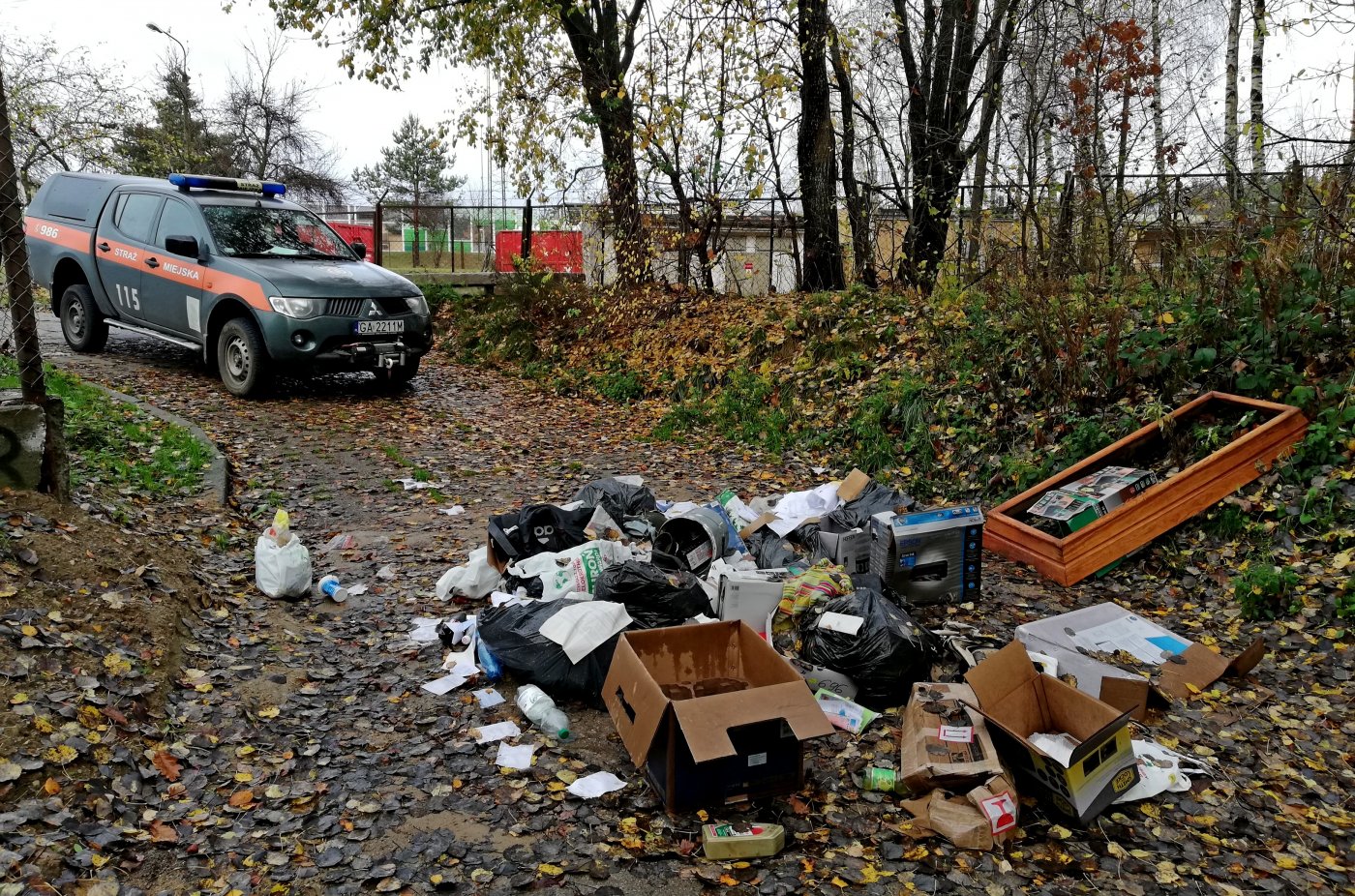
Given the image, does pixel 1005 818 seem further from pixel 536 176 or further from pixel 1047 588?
pixel 536 176

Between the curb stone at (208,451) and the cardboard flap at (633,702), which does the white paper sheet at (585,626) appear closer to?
the cardboard flap at (633,702)

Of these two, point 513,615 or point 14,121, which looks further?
point 14,121

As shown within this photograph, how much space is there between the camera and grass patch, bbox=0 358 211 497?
229 inches

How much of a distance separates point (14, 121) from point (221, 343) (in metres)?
13.6

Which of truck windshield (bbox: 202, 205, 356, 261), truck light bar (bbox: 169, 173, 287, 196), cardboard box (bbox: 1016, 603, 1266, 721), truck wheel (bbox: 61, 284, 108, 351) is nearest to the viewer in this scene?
cardboard box (bbox: 1016, 603, 1266, 721)

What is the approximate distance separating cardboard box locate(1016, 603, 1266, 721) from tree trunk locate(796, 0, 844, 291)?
7097mm

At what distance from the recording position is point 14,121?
17875 millimetres

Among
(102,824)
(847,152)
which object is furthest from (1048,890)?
(847,152)

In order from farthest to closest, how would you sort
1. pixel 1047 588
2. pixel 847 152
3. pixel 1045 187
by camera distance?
1. pixel 847 152
2. pixel 1045 187
3. pixel 1047 588

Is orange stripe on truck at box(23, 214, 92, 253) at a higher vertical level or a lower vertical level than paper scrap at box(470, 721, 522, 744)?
higher

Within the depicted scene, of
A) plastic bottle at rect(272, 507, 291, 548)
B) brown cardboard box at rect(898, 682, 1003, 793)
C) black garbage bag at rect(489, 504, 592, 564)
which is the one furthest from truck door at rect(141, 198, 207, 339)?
brown cardboard box at rect(898, 682, 1003, 793)

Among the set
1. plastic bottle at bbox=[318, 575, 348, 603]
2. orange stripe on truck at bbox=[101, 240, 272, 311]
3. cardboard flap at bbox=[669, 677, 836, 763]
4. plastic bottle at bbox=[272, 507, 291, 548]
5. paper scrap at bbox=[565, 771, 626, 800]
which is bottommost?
paper scrap at bbox=[565, 771, 626, 800]

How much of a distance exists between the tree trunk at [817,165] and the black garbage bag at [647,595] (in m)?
7.53

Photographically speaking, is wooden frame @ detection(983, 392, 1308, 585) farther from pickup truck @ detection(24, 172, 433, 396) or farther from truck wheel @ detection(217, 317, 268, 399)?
truck wheel @ detection(217, 317, 268, 399)
